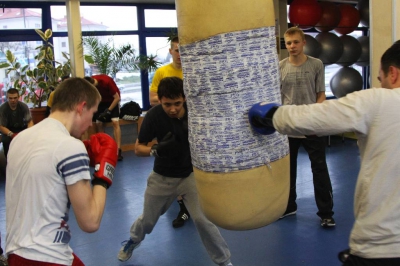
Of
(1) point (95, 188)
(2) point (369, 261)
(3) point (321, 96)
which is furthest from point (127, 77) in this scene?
(2) point (369, 261)

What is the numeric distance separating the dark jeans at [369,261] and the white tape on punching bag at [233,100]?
35 cm

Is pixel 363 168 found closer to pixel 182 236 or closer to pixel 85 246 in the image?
pixel 182 236

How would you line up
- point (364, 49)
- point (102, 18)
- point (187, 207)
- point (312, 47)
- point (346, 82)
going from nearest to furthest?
point (187, 207)
point (312, 47)
point (346, 82)
point (364, 49)
point (102, 18)

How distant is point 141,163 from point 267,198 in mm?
5124

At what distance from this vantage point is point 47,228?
1.70m

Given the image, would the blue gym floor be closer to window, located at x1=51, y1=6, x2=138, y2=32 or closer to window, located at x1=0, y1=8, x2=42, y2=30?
window, located at x1=0, y1=8, x2=42, y2=30

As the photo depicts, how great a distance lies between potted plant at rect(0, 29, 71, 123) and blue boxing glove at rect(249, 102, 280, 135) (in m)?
6.57

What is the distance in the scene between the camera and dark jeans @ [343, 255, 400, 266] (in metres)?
1.68

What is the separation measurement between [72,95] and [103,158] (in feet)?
1.09

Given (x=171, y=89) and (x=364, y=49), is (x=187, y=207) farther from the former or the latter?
(x=364, y=49)

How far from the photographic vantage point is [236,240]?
3.70m

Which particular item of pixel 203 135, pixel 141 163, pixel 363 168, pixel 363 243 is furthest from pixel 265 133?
pixel 141 163

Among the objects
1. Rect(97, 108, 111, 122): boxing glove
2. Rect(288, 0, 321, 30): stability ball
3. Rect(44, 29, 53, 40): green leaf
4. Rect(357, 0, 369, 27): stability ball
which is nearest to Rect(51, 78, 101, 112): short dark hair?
Rect(97, 108, 111, 122): boxing glove

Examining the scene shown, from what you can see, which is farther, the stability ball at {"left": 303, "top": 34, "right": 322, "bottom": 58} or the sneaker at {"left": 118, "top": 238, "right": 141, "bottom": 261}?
the stability ball at {"left": 303, "top": 34, "right": 322, "bottom": 58}
